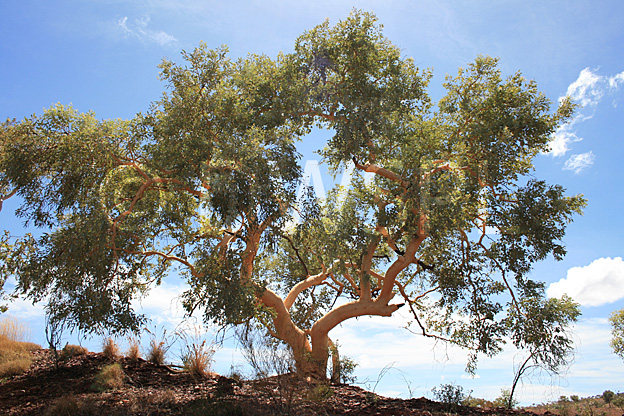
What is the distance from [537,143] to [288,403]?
9.63 m

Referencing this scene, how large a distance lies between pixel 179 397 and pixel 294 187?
4.98 m

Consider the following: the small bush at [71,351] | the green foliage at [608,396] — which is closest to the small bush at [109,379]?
the small bush at [71,351]

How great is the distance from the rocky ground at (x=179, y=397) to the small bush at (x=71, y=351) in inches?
16.5

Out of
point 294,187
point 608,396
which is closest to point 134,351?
point 294,187

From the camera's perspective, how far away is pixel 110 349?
451 inches

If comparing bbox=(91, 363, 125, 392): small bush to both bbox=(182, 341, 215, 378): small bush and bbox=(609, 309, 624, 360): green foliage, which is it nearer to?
bbox=(182, 341, 215, 378): small bush

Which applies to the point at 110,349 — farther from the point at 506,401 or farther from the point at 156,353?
the point at 506,401

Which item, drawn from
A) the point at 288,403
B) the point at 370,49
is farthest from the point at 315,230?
the point at 370,49

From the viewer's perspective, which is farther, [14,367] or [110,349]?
[110,349]

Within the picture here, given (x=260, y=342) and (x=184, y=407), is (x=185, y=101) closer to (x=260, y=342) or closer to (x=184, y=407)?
(x=260, y=342)

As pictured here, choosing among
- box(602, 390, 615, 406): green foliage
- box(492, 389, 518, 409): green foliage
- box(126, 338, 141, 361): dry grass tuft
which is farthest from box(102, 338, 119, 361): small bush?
box(602, 390, 615, 406): green foliage

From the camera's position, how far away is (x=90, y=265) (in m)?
9.28

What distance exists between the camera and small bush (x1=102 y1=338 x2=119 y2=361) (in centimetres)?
1139

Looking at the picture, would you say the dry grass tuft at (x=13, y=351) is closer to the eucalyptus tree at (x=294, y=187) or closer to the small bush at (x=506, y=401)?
the eucalyptus tree at (x=294, y=187)
